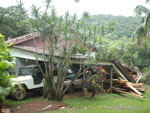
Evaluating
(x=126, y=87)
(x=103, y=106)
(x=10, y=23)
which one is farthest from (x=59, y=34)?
(x=10, y=23)

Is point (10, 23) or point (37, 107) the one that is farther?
point (10, 23)

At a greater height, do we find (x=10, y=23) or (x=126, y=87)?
(x=10, y=23)

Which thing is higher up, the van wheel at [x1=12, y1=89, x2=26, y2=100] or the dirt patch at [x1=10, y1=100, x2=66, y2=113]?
the van wheel at [x1=12, y1=89, x2=26, y2=100]

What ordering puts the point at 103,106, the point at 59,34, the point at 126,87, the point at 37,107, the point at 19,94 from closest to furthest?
1. the point at 37,107
2. the point at 103,106
3. the point at 59,34
4. the point at 19,94
5. the point at 126,87

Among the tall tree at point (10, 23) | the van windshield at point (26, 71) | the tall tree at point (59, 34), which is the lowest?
the van windshield at point (26, 71)

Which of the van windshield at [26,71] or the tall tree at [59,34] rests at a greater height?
the tall tree at [59,34]

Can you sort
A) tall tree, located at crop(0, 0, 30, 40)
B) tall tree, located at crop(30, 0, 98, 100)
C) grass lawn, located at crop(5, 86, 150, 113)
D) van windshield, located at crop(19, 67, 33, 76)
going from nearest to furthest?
grass lawn, located at crop(5, 86, 150, 113)
tall tree, located at crop(30, 0, 98, 100)
van windshield, located at crop(19, 67, 33, 76)
tall tree, located at crop(0, 0, 30, 40)

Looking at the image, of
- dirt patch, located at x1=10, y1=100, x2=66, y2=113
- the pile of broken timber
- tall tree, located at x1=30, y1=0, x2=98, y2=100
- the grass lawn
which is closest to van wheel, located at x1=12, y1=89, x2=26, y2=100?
the grass lawn

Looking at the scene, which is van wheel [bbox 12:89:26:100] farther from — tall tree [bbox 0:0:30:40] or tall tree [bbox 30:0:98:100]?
tall tree [bbox 0:0:30:40]

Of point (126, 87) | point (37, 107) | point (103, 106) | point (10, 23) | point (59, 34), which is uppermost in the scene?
point (10, 23)

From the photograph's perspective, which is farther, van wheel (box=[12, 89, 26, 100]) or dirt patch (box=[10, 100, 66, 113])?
van wheel (box=[12, 89, 26, 100])

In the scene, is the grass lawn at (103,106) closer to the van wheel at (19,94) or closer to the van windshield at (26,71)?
the van wheel at (19,94)

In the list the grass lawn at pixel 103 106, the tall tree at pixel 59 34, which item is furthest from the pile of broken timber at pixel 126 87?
the tall tree at pixel 59 34

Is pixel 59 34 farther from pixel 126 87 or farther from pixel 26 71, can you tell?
pixel 126 87
